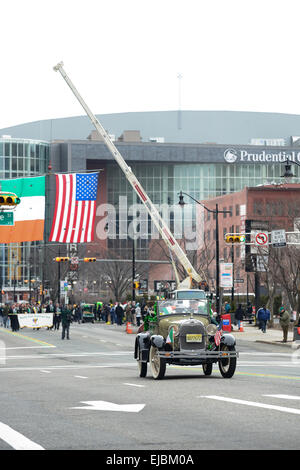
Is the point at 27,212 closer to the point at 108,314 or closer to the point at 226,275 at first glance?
the point at 226,275

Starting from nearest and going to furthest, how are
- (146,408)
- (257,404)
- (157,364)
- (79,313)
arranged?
(146,408)
(257,404)
(157,364)
(79,313)

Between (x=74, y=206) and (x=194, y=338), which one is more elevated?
(x=74, y=206)

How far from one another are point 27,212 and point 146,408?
30.2 meters

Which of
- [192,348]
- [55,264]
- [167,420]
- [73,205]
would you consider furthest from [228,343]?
[55,264]

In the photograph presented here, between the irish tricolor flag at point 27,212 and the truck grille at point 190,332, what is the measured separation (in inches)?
893

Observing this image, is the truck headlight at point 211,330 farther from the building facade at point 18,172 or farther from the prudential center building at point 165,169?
the prudential center building at point 165,169

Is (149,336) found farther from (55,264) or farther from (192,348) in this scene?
(55,264)

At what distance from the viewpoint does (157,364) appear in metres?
22.1

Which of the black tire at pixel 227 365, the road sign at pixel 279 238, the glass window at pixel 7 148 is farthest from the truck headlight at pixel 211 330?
the glass window at pixel 7 148

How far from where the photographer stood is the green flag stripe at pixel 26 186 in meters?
44.2

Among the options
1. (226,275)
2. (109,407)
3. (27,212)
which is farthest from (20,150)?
(109,407)

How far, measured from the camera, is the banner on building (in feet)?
208

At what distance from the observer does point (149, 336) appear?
23281mm
